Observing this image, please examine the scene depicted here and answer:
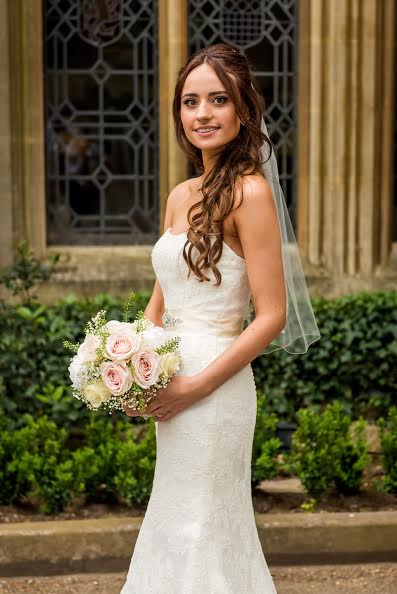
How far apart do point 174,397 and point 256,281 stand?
1.28ft

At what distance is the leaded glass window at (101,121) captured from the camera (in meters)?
7.43

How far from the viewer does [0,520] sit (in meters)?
5.18

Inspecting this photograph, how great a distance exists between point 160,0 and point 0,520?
363 centimetres

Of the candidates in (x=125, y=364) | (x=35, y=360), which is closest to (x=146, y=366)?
(x=125, y=364)

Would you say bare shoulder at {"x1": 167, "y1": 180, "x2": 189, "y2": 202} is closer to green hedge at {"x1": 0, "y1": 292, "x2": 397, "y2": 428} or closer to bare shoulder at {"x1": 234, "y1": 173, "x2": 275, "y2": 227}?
bare shoulder at {"x1": 234, "y1": 173, "x2": 275, "y2": 227}

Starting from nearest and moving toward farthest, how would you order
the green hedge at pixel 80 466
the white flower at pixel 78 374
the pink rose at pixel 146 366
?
the pink rose at pixel 146 366 → the white flower at pixel 78 374 → the green hedge at pixel 80 466

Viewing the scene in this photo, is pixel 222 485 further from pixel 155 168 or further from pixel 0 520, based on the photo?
pixel 155 168

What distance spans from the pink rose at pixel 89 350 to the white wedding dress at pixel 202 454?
235 mm

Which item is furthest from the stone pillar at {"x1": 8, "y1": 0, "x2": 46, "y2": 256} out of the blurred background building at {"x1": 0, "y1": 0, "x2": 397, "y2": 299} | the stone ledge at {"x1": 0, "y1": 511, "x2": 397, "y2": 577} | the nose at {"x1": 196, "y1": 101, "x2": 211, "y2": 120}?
the nose at {"x1": 196, "y1": 101, "x2": 211, "y2": 120}

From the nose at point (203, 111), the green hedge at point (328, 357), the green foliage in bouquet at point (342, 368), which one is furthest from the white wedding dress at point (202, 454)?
the green foliage in bouquet at point (342, 368)

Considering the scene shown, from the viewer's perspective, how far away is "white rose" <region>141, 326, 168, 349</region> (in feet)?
10.3

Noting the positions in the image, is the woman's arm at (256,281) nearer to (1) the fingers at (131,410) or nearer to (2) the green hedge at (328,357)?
(1) the fingers at (131,410)

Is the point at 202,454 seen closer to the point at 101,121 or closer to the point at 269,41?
the point at 101,121

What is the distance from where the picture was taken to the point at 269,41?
24.7ft
